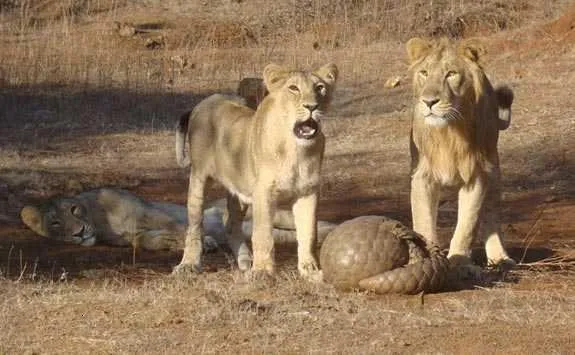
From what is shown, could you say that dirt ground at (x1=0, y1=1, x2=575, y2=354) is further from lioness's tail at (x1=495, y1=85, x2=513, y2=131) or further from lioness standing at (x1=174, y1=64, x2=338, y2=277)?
lioness's tail at (x1=495, y1=85, x2=513, y2=131)

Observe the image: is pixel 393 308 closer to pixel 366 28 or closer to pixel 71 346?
pixel 71 346

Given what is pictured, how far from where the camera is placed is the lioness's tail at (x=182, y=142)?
8.96m

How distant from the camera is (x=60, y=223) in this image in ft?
33.0

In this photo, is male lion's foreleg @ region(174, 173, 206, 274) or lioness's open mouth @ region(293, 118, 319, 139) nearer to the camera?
lioness's open mouth @ region(293, 118, 319, 139)

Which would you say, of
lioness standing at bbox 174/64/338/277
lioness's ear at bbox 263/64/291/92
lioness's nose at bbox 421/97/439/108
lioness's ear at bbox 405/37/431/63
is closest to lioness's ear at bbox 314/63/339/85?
lioness standing at bbox 174/64/338/277

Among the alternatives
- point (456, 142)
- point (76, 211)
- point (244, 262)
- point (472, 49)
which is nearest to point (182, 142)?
point (244, 262)

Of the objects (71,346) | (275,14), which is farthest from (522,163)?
(275,14)

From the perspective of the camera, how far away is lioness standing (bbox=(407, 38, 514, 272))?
7.70 meters

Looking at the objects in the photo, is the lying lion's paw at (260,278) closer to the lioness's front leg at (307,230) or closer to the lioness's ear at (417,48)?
the lioness's front leg at (307,230)

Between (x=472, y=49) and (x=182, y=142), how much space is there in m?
2.29

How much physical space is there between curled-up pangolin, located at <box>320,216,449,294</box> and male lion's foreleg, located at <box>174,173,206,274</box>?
149 centimetres

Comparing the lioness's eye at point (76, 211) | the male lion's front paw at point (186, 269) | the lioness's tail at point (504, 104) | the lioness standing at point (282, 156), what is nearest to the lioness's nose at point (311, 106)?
the lioness standing at point (282, 156)

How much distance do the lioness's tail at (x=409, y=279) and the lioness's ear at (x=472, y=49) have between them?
145cm

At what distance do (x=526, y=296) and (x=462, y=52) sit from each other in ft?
5.27
